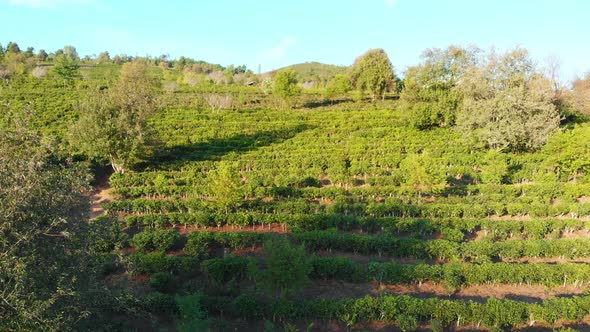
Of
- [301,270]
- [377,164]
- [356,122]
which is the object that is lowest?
[301,270]

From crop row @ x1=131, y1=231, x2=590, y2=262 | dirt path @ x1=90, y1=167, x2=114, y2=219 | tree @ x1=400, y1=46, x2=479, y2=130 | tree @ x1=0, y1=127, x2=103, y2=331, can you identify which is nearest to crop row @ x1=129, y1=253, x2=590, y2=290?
crop row @ x1=131, y1=231, x2=590, y2=262

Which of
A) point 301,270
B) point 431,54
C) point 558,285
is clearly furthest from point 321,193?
point 431,54

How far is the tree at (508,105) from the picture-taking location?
103 ft

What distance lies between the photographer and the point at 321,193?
2378 centimetres

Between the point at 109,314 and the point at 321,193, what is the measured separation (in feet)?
46.7

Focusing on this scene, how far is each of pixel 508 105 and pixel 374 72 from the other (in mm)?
30040

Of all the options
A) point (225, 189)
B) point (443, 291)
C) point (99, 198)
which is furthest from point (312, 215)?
point (99, 198)

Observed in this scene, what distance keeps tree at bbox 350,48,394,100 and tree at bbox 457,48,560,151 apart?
23.3 m

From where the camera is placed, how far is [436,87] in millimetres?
43344

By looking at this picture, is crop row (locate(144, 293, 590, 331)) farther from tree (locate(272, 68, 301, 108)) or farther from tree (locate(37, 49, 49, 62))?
tree (locate(37, 49, 49, 62))

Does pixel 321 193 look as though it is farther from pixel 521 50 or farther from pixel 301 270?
pixel 521 50

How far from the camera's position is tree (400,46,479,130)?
41438 mm

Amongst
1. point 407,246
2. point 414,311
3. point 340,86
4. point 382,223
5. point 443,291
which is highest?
point 340,86

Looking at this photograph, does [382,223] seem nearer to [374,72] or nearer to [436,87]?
[436,87]
